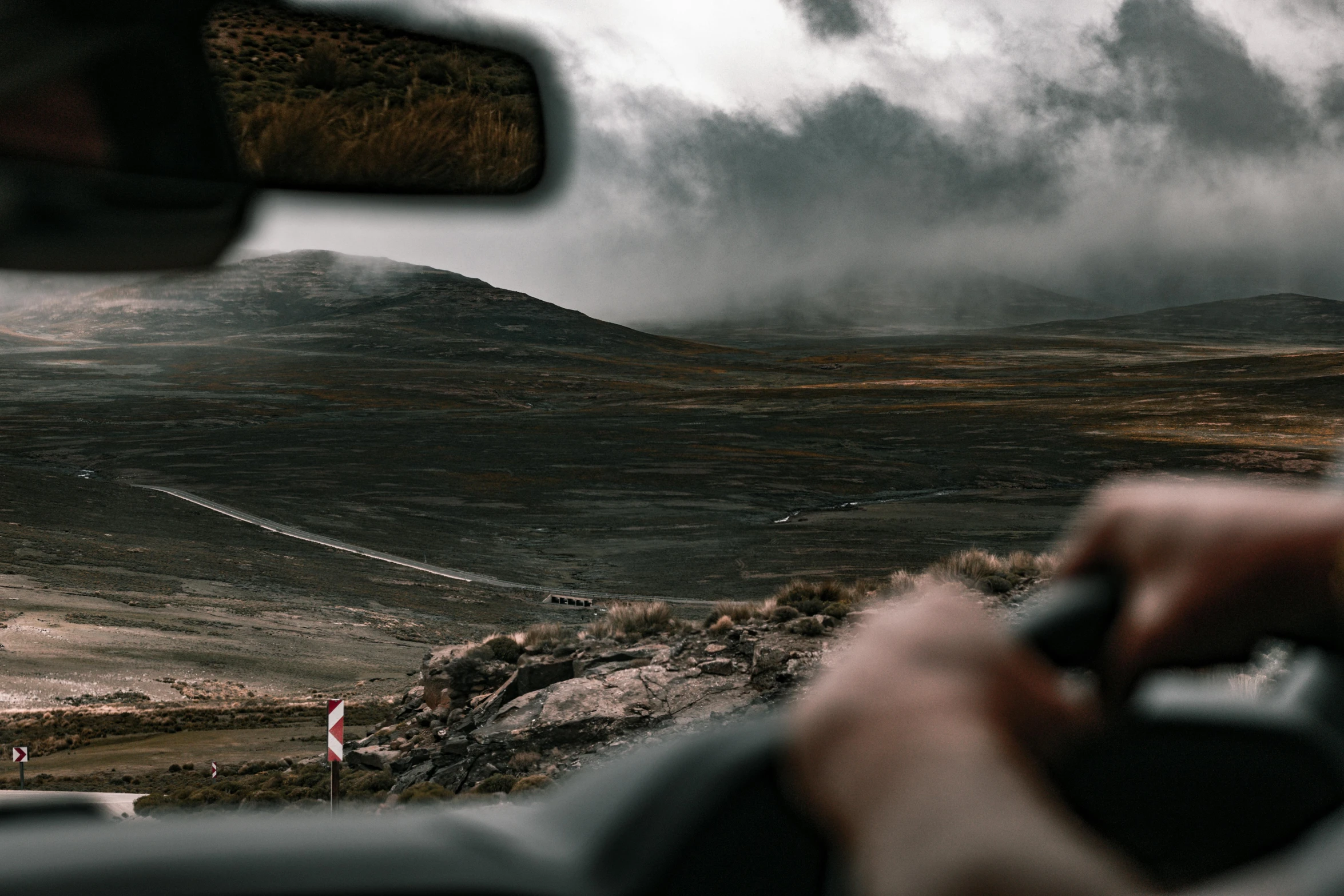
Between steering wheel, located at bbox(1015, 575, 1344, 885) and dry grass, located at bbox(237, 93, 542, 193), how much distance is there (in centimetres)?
69

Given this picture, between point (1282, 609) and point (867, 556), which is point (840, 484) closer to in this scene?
point (867, 556)

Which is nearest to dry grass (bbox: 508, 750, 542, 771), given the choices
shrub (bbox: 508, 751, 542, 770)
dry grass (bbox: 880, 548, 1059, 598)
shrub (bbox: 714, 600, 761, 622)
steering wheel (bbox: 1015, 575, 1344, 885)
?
shrub (bbox: 508, 751, 542, 770)

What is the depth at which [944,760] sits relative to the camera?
41 cm

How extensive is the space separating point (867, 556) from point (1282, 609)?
44474 mm

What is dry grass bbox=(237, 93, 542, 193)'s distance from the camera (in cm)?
97

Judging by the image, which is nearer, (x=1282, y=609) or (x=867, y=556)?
(x=1282, y=609)

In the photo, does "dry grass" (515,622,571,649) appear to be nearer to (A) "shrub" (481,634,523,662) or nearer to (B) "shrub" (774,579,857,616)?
(A) "shrub" (481,634,523,662)

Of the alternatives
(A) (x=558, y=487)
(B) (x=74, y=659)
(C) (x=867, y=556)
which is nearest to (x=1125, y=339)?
(A) (x=558, y=487)

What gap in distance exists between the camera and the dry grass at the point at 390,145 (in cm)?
97

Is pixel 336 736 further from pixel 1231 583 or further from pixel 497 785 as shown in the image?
pixel 1231 583

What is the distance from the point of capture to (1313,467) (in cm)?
6119

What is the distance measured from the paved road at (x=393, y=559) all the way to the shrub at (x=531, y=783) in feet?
92.4

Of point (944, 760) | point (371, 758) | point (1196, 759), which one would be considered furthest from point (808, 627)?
point (944, 760)

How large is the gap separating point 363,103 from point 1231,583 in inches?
31.7
